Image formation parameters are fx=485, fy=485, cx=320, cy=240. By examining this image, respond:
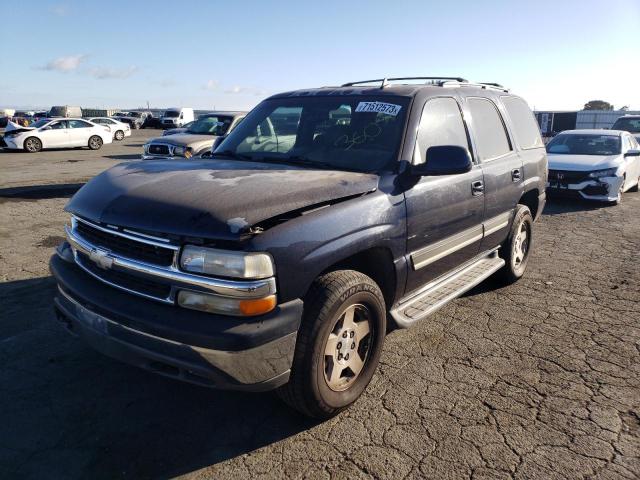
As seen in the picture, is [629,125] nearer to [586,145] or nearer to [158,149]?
[586,145]

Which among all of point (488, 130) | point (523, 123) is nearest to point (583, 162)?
point (523, 123)

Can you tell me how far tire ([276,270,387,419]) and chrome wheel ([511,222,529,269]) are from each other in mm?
2697

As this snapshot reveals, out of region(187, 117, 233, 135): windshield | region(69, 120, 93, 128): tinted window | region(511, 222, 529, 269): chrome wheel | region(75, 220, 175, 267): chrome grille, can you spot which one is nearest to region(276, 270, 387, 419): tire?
region(75, 220, 175, 267): chrome grille

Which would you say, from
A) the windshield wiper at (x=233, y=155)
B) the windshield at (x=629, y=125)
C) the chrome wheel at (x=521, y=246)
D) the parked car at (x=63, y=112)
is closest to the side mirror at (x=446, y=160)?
the windshield wiper at (x=233, y=155)

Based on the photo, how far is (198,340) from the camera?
232 cm

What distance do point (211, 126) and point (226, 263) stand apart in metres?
10.5

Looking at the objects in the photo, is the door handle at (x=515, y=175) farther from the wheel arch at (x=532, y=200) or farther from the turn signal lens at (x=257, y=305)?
the turn signal lens at (x=257, y=305)

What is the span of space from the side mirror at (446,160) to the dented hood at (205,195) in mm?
421

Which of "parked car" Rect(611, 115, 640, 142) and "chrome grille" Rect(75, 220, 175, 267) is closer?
"chrome grille" Rect(75, 220, 175, 267)

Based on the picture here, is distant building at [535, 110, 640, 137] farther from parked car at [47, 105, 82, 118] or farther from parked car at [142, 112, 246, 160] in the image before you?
parked car at [47, 105, 82, 118]

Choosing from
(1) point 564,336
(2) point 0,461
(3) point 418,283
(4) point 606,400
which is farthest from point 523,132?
(2) point 0,461

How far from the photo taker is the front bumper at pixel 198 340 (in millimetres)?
2326

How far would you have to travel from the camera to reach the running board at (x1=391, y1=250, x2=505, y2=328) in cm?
341

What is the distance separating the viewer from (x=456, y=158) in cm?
324
